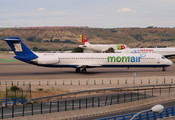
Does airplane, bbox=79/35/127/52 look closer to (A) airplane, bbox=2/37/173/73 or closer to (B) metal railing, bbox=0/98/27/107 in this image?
(A) airplane, bbox=2/37/173/73

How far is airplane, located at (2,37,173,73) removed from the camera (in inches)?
2197

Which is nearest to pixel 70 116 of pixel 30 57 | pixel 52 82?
pixel 52 82

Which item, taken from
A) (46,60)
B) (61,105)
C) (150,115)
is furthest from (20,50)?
(150,115)

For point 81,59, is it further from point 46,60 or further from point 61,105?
point 61,105

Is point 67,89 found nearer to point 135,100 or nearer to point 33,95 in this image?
point 33,95

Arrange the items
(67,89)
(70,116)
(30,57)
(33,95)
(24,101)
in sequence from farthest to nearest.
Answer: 1. (30,57)
2. (67,89)
3. (33,95)
4. (24,101)
5. (70,116)

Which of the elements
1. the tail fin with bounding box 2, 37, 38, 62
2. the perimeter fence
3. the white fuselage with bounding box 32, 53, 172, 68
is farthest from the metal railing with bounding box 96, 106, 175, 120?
the tail fin with bounding box 2, 37, 38, 62

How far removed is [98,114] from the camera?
29469 millimetres

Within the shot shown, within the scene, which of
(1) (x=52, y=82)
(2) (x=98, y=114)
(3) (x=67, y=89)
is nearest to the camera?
(2) (x=98, y=114)

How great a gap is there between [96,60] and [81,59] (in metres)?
2.47

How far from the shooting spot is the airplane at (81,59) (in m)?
55.8

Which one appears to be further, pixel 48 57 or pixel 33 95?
pixel 48 57

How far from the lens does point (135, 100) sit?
3309 centimetres

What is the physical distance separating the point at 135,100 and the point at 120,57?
2690 cm
